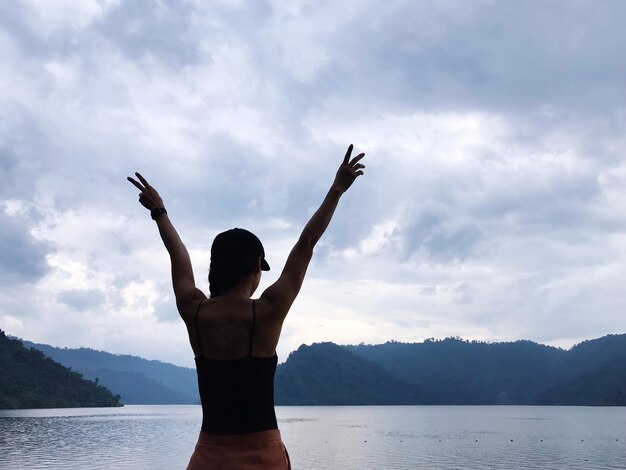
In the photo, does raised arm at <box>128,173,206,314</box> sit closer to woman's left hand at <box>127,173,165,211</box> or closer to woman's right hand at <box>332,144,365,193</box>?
woman's left hand at <box>127,173,165,211</box>

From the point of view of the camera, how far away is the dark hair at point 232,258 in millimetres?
3082

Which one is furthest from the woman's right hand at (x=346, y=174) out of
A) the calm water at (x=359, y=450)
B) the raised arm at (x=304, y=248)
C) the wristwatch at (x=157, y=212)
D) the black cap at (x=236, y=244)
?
the calm water at (x=359, y=450)

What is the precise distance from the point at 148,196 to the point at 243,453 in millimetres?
1586

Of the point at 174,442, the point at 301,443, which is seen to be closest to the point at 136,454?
the point at 174,442

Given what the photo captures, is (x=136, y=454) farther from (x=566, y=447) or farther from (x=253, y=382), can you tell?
(x=253, y=382)

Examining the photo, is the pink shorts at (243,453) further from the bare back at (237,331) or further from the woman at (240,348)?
the bare back at (237,331)

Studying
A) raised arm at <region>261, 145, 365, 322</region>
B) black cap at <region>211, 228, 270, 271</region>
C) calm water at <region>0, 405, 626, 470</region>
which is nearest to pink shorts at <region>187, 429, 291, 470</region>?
raised arm at <region>261, 145, 365, 322</region>

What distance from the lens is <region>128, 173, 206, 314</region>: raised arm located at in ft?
10.5

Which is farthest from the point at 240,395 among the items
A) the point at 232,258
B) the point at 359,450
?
the point at 359,450

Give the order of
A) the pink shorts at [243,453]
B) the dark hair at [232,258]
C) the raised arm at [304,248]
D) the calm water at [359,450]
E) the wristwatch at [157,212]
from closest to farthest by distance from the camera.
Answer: the pink shorts at [243,453] < the raised arm at [304,248] < the dark hair at [232,258] < the wristwatch at [157,212] < the calm water at [359,450]

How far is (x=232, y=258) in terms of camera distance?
10.2ft

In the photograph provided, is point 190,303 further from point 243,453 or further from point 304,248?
point 243,453

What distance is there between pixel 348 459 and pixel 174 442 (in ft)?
120

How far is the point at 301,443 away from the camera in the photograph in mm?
103375
